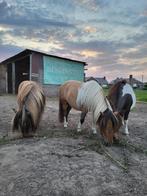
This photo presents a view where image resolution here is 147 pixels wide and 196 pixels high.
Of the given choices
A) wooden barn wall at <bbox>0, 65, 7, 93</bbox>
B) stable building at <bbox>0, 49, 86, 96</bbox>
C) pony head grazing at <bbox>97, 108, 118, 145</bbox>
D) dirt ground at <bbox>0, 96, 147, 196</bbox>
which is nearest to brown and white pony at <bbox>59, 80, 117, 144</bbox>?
pony head grazing at <bbox>97, 108, 118, 145</bbox>

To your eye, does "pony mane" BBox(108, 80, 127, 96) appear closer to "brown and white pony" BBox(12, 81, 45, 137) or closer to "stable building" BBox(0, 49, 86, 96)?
"brown and white pony" BBox(12, 81, 45, 137)

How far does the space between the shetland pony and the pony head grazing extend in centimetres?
108

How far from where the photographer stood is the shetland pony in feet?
16.0

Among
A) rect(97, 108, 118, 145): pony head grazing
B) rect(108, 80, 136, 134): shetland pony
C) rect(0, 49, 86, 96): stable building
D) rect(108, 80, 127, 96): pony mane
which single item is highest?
rect(0, 49, 86, 96): stable building

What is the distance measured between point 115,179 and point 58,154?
3.44 feet

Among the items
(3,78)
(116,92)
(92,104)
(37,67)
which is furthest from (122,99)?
(3,78)

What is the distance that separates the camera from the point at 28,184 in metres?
2.41

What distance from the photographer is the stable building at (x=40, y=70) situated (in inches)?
572

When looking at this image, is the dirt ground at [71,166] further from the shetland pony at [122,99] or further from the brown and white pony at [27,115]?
the shetland pony at [122,99]

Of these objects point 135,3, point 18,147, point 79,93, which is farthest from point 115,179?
point 135,3

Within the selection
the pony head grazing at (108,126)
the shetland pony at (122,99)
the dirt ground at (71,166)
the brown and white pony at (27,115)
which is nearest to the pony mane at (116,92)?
the shetland pony at (122,99)

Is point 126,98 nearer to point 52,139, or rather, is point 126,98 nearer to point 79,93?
point 79,93

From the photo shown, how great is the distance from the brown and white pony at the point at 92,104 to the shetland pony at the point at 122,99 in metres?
0.72

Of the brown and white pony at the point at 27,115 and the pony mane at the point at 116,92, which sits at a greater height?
the pony mane at the point at 116,92
